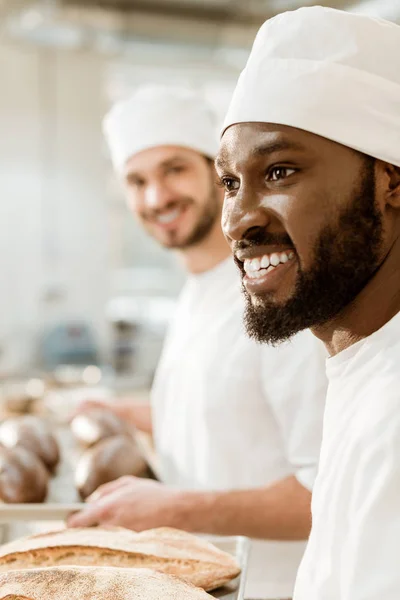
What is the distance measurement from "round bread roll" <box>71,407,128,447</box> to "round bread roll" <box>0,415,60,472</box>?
0.09 metres

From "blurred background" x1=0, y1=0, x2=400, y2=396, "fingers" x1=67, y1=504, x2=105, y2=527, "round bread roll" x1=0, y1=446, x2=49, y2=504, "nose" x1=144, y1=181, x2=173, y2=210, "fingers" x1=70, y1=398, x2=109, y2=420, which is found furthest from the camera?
"blurred background" x1=0, y1=0, x2=400, y2=396

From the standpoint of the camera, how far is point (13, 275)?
6.30 metres

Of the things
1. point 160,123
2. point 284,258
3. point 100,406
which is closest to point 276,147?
point 284,258

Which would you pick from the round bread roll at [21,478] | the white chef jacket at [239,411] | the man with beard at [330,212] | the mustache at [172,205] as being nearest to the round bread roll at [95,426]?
the white chef jacket at [239,411]

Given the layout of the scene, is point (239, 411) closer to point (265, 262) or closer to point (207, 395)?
point (207, 395)

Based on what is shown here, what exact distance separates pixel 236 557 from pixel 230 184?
1.79ft

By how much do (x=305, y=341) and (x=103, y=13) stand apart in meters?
4.14

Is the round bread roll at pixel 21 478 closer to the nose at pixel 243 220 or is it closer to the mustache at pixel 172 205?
the mustache at pixel 172 205

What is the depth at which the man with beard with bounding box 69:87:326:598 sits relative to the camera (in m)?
1.34

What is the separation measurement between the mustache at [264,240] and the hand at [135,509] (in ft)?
2.17

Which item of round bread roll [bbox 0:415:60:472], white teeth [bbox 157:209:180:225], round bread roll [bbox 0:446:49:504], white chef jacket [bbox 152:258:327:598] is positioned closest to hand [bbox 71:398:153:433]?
round bread roll [bbox 0:415:60:472]

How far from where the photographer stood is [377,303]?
2.62 feet

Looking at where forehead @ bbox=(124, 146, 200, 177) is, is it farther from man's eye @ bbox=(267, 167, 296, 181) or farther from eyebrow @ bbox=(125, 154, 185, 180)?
man's eye @ bbox=(267, 167, 296, 181)

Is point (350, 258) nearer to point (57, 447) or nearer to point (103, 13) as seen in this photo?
point (57, 447)
